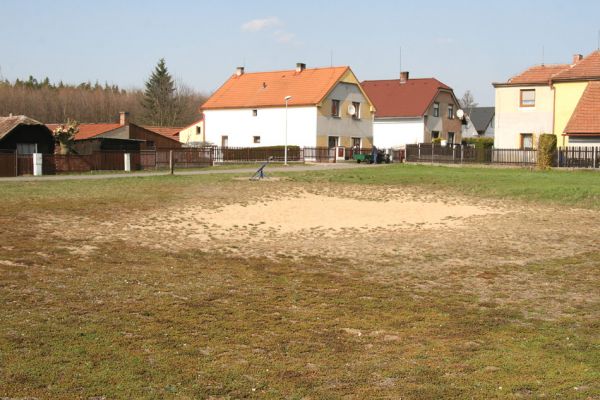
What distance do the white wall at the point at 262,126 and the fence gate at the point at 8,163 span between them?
2593cm

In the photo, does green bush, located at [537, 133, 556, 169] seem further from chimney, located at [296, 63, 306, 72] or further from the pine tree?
the pine tree

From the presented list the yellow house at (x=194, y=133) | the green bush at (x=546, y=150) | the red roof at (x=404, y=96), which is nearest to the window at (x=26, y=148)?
the yellow house at (x=194, y=133)

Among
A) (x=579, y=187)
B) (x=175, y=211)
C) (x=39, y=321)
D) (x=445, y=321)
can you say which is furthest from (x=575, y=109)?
(x=39, y=321)

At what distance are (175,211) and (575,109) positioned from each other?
106 feet

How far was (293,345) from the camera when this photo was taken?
7.27 meters

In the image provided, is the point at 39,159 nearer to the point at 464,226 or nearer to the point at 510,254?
the point at 464,226

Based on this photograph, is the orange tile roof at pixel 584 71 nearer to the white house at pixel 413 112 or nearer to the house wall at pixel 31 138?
the white house at pixel 413 112

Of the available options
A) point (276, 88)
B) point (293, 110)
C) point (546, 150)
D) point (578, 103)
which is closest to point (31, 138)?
point (293, 110)

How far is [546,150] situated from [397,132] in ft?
96.6

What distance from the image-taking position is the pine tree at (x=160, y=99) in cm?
10516

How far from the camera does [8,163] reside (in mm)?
36125

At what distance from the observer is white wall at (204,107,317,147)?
189 feet

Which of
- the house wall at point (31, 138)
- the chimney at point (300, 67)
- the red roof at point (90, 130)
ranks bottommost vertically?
the house wall at point (31, 138)

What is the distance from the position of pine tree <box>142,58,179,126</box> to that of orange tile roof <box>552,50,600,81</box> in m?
68.9
